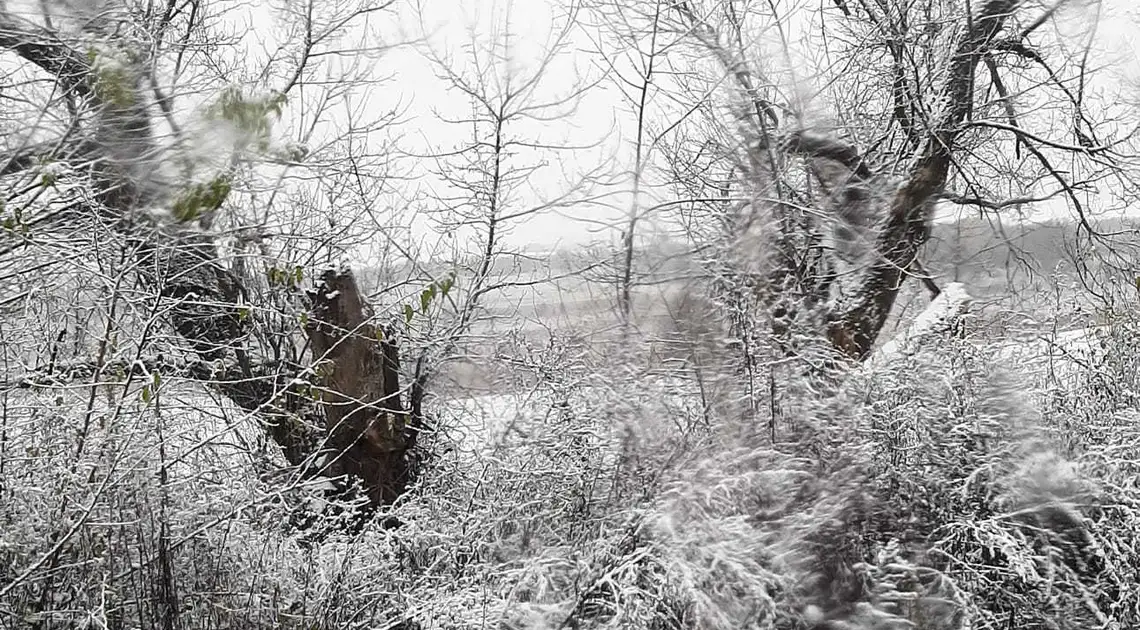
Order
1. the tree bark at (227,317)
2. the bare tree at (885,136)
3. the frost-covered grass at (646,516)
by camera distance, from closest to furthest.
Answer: the tree bark at (227,317), the frost-covered grass at (646,516), the bare tree at (885,136)

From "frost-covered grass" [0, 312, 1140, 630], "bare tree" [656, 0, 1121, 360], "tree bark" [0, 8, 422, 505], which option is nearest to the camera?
"tree bark" [0, 8, 422, 505]

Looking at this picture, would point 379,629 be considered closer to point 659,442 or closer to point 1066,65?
point 659,442

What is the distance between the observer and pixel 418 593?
185 inches

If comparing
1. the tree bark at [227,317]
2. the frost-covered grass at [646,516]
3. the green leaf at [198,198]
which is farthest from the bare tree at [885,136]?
the green leaf at [198,198]

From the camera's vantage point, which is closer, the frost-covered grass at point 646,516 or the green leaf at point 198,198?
the green leaf at point 198,198

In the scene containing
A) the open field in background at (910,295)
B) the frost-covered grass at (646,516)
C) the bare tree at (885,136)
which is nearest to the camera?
the frost-covered grass at (646,516)

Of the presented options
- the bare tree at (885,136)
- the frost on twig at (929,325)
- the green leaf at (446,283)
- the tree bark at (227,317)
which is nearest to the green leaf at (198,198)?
the tree bark at (227,317)

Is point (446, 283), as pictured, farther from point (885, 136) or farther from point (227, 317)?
point (885, 136)

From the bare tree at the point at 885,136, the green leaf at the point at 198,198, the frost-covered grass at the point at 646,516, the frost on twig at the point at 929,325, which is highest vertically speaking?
the bare tree at the point at 885,136

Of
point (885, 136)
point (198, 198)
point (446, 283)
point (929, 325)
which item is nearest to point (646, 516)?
point (446, 283)

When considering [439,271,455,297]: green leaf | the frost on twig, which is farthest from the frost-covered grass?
[439,271,455,297]: green leaf

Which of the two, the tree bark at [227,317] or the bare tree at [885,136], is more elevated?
the bare tree at [885,136]

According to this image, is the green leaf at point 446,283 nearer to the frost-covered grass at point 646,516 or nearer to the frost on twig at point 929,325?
the frost-covered grass at point 646,516

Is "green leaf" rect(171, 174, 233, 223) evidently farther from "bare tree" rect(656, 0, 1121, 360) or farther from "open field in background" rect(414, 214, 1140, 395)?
"bare tree" rect(656, 0, 1121, 360)
